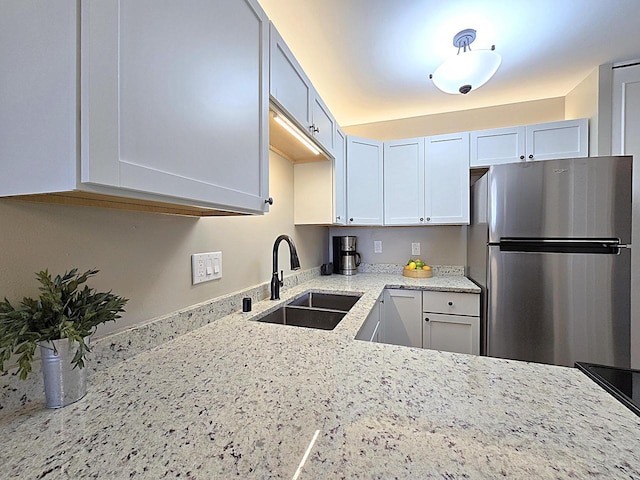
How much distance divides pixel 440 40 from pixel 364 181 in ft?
3.60

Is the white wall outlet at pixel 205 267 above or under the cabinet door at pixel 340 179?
under

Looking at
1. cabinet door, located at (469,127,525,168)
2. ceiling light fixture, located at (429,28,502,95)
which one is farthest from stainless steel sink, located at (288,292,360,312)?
cabinet door, located at (469,127,525,168)

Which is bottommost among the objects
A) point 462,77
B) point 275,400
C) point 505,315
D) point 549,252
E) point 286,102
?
point 505,315

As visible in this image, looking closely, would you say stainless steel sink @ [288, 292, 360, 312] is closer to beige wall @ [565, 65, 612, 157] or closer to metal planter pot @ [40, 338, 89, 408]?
metal planter pot @ [40, 338, 89, 408]

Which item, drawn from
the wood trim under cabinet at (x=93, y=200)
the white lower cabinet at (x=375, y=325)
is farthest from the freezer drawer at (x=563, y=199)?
the wood trim under cabinet at (x=93, y=200)

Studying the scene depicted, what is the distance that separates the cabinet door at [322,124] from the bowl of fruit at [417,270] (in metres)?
1.28

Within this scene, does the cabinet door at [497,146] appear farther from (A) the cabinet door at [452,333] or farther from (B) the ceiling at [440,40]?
(A) the cabinet door at [452,333]

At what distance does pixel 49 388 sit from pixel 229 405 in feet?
1.22

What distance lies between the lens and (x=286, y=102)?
1.20 metres

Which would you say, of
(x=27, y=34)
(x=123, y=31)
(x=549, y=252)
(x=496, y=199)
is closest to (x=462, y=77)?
(x=496, y=199)

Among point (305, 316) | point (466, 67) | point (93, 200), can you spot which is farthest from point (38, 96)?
point (466, 67)

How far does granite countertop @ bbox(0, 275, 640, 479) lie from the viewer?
1.44 feet

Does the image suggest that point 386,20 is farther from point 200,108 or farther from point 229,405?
point 229,405

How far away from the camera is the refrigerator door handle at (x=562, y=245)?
164 cm
